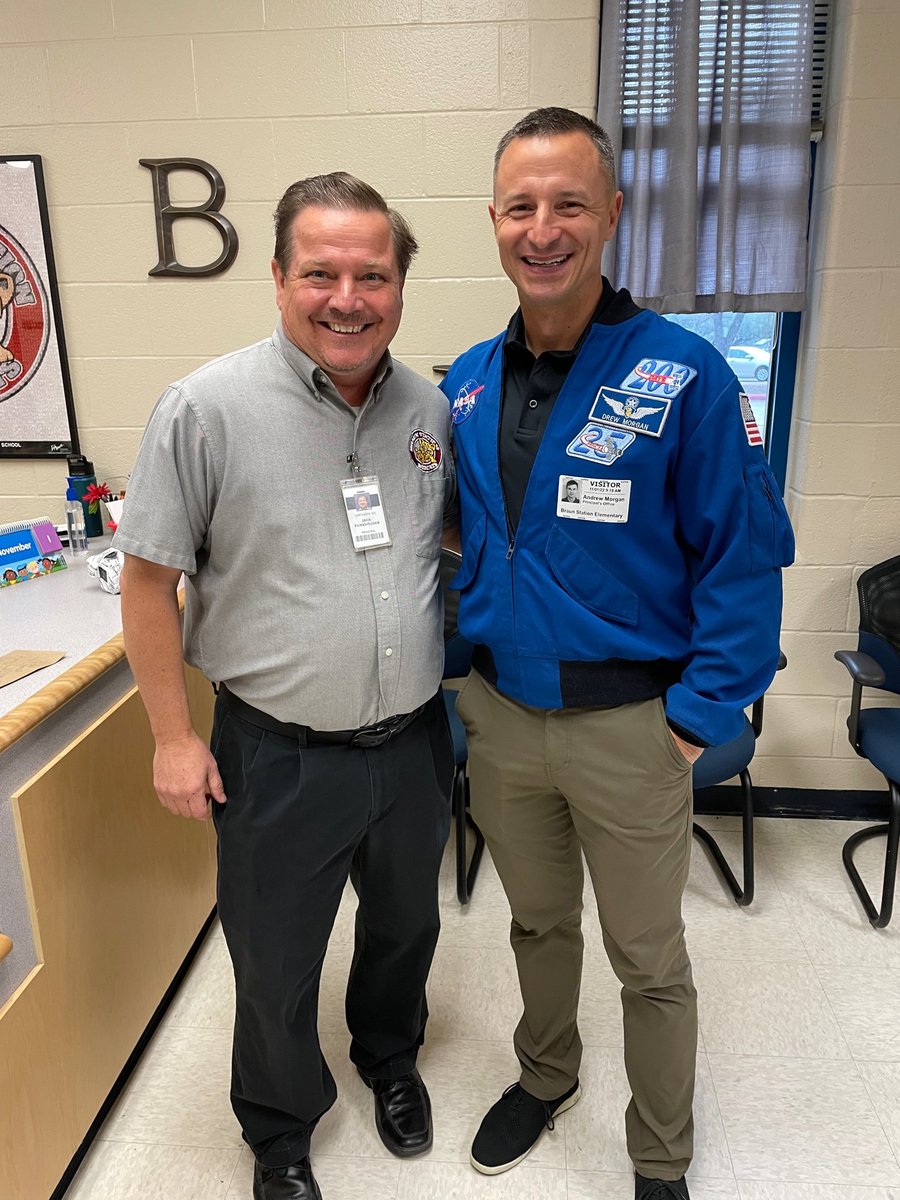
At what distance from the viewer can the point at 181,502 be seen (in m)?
1.24

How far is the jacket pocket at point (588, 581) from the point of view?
1300mm

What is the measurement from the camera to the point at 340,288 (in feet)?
4.04

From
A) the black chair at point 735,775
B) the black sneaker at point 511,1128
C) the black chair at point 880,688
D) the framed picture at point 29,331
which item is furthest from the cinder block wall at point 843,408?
the framed picture at point 29,331

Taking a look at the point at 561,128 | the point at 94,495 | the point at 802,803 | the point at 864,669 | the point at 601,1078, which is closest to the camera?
the point at 561,128

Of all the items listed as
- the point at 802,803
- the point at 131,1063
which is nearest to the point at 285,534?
the point at 131,1063

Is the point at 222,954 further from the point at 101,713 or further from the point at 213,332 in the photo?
the point at 213,332

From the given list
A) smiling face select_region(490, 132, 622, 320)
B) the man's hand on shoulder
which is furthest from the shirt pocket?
the man's hand on shoulder

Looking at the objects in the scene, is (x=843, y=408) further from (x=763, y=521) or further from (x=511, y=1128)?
(x=511, y=1128)

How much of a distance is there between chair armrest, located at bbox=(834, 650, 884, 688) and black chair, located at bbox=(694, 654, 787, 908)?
159 mm

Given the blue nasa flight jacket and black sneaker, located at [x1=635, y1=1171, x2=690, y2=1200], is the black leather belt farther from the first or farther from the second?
black sneaker, located at [x1=635, y1=1171, x2=690, y2=1200]

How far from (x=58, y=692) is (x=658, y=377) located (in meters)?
1.10

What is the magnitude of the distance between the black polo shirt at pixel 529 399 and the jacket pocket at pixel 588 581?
3.4 inches

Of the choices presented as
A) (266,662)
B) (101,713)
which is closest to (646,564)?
(266,662)

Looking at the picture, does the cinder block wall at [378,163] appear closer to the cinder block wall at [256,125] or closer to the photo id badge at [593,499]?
the cinder block wall at [256,125]
